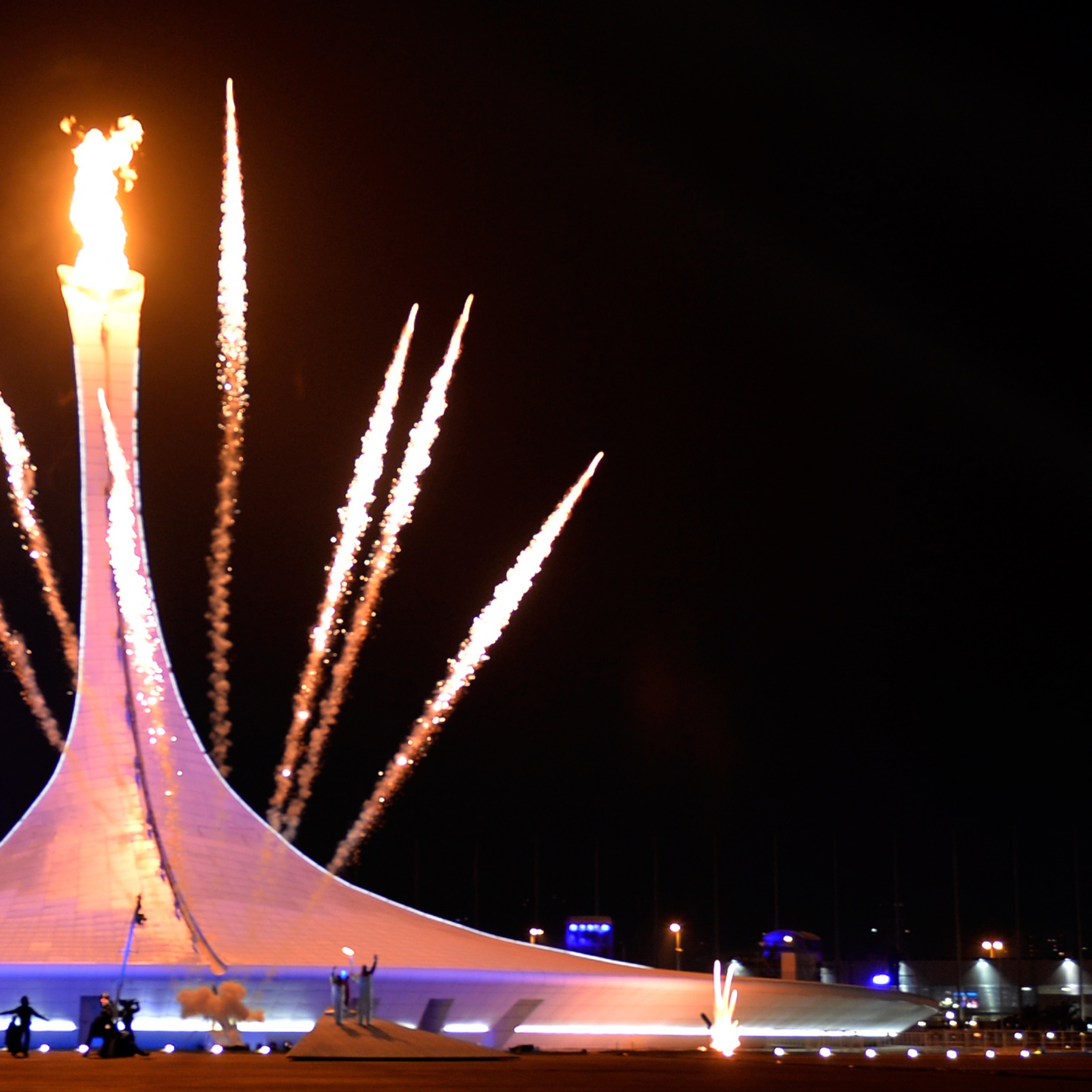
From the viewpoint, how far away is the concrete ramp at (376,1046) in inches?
635

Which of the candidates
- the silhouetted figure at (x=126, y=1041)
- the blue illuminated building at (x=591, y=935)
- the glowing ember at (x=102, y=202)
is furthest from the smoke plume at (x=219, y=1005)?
the blue illuminated building at (x=591, y=935)

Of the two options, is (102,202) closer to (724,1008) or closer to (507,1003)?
(507,1003)

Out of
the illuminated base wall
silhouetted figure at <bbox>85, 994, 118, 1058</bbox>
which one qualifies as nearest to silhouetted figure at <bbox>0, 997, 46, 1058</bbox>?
silhouetted figure at <bbox>85, 994, 118, 1058</bbox>

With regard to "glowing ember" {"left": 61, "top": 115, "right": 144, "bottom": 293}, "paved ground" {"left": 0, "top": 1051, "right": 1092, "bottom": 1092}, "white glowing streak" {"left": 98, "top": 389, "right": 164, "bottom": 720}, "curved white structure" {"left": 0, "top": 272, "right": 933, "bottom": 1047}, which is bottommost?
"paved ground" {"left": 0, "top": 1051, "right": 1092, "bottom": 1092}

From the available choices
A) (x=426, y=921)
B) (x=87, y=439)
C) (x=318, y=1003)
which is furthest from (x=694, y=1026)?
(x=87, y=439)

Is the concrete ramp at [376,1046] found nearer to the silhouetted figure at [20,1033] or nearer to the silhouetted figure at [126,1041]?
the silhouetted figure at [126,1041]

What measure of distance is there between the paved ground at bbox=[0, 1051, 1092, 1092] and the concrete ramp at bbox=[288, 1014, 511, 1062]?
377mm

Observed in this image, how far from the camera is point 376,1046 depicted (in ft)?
54.2

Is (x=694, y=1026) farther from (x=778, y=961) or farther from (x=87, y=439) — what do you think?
(x=87, y=439)

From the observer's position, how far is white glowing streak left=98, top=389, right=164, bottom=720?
985 inches

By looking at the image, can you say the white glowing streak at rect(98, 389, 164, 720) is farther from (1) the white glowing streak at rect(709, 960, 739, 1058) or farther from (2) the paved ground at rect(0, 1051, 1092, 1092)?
(1) the white glowing streak at rect(709, 960, 739, 1058)

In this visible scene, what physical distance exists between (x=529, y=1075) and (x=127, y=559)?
14.8 m

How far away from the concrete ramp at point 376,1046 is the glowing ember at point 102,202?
1356cm

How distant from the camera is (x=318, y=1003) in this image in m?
23.2
